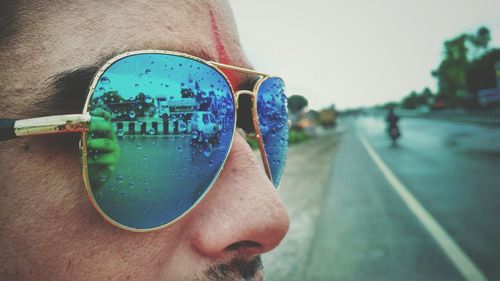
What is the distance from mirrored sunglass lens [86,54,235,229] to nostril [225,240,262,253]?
17 centimetres

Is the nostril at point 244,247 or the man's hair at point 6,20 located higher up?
the man's hair at point 6,20

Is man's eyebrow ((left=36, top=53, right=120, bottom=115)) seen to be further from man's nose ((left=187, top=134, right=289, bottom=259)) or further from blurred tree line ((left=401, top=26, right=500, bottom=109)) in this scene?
blurred tree line ((left=401, top=26, right=500, bottom=109))

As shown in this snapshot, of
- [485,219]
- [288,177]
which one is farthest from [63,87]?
[288,177]

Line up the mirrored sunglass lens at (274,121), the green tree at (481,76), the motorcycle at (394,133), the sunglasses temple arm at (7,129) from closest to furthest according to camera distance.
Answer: the sunglasses temple arm at (7,129) → the mirrored sunglass lens at (274,121) → the motorcycle at (394,133) → the green tree at (481,76)

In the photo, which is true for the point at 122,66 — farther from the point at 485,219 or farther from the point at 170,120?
the point at 485,219

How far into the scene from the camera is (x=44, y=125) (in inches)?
26.5

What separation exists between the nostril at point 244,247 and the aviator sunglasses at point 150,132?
0.16 m

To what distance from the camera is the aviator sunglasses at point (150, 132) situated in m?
0.71

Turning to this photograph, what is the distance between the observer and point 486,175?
24.0 feet

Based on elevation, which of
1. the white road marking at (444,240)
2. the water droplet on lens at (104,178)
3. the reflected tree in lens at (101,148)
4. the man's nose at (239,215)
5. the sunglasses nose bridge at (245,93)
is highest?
the sunglasses nose bridge at (245,93)

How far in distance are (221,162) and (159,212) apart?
23cm

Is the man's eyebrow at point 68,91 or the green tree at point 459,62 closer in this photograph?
the man's eyebrow at point 68,91

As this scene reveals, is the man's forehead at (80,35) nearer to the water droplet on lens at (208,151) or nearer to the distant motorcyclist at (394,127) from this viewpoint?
the water droplet on lens at (208,151)

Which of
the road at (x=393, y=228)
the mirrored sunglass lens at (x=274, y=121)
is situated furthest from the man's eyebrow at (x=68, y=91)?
the road at (x=393, y=228)
